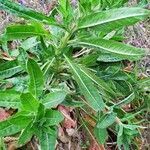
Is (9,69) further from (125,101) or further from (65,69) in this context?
(125,101)

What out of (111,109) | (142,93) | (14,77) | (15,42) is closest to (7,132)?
(14,77)

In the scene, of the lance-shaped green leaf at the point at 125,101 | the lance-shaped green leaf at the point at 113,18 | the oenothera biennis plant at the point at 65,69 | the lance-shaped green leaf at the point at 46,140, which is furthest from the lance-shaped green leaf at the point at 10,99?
the lance-shaped green leaf at the point at 125,101

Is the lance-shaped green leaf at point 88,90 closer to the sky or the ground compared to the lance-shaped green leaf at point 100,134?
closer to the sky

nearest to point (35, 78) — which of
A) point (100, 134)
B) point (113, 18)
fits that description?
point (113, 18)

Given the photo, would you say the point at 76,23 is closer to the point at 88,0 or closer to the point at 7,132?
the point at 88,0

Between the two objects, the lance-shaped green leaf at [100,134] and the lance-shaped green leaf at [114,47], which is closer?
the lance-shaped green leaf at [114,47]

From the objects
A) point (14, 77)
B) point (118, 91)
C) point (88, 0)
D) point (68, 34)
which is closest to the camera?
point (88, 0)

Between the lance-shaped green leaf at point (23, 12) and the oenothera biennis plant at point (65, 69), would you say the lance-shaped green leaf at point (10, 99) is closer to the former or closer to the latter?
the oenothera biennis plant at point (65, 69)
